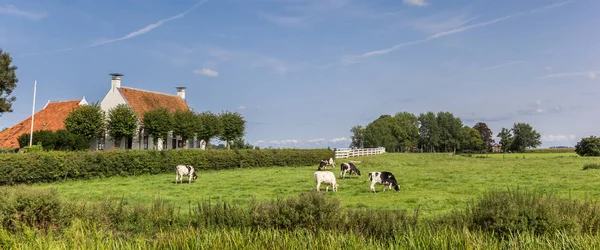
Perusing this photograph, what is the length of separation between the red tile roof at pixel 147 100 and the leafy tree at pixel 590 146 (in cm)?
6387

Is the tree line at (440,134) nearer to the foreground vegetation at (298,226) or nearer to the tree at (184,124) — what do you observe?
the tree at (184,124)

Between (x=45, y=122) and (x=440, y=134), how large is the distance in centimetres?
10009

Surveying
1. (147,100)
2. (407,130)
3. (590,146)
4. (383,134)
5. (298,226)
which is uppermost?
(407,130)

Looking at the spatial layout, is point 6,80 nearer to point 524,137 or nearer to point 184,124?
point 184,124

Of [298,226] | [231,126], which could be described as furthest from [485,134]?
[298,226]

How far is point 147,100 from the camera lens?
174 ft

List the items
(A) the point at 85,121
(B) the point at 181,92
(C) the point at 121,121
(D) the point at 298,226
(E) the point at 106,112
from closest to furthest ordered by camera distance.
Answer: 1. (D) the point at 298,226
2. (A) the point at 85,121
3. (C) the point at 121,121
4. (E) the point at 106,112
5. (B) the point at 181,92

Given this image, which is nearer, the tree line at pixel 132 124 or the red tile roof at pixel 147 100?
the tree line at pixel 132 124

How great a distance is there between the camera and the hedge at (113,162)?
24.4 metres

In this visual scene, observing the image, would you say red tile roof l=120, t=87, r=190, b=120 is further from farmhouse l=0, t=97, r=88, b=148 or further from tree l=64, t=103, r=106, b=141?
farmhouse l=0, t=97, r=88, b=148

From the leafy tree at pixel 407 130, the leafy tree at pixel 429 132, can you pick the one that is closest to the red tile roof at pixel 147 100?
the leafy tree at pixel 407 130

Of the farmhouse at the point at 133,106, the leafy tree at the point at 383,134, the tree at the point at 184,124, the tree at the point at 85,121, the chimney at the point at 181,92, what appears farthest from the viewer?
the leafy tree at the point at 383,134

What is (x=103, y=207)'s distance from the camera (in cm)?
1074

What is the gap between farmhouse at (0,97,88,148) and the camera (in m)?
48.9
